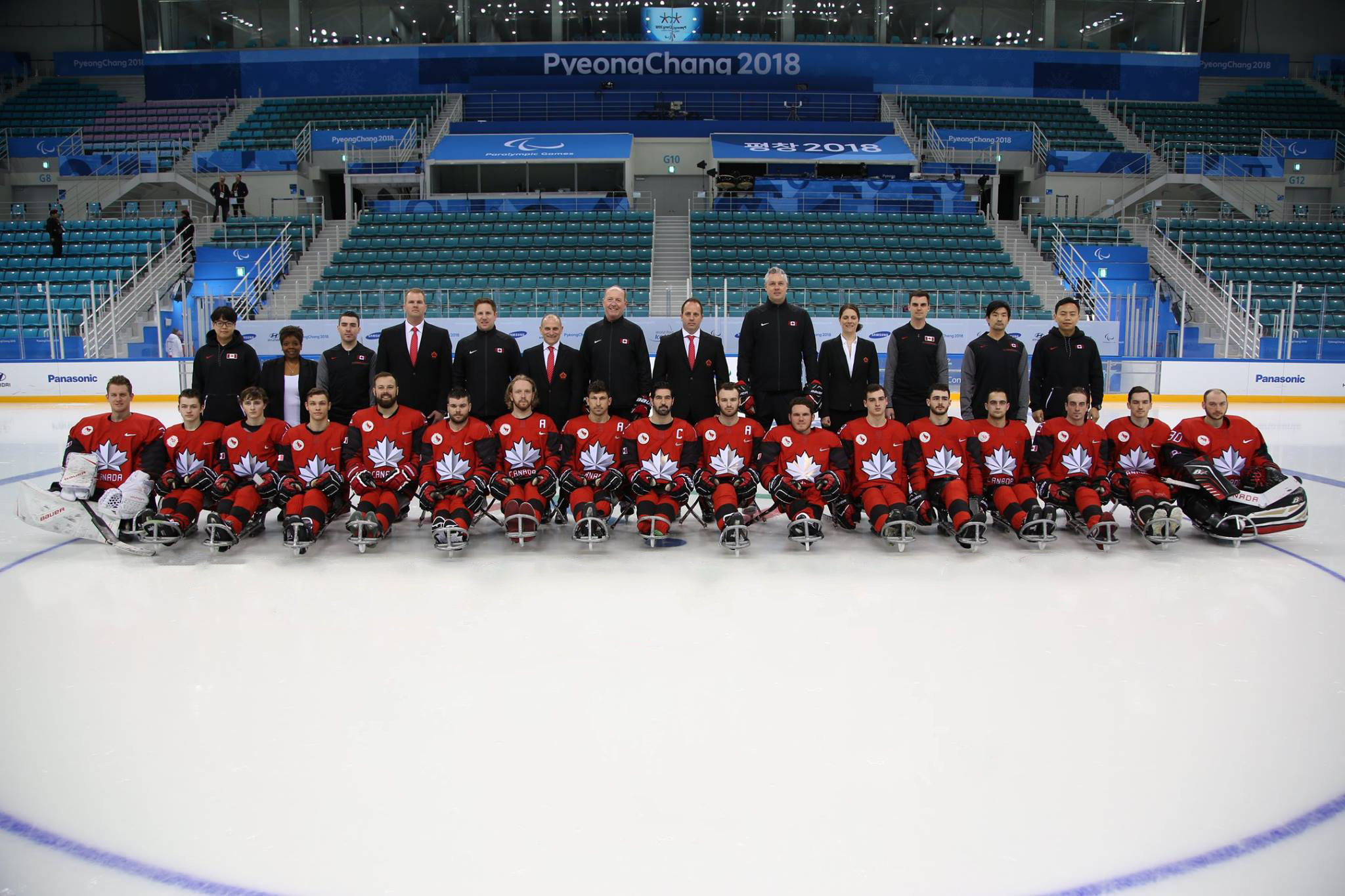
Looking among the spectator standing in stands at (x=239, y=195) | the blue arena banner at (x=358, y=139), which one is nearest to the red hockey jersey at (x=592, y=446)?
the spectator standing in stands at (x=239, y=195)

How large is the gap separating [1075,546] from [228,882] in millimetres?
5099

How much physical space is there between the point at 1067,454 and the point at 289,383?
525 cm

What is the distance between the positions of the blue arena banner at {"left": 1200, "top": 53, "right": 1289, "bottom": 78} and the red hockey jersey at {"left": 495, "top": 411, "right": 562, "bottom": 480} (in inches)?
1154

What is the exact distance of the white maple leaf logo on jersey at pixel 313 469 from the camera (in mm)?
5820

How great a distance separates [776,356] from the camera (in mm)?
6379

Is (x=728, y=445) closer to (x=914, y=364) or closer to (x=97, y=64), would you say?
(x=914, y=364)

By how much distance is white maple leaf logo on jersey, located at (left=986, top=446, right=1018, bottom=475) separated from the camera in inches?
236

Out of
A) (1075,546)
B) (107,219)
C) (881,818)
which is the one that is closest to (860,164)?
(107,219)

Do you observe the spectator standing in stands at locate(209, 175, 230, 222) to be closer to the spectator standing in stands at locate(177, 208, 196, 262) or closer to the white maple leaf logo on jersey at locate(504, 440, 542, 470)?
the spectator standing in stands at locate(177, 208, 196, 262)

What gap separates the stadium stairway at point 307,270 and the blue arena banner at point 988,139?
15104mm

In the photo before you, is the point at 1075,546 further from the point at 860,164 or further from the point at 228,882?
the point at 860,164

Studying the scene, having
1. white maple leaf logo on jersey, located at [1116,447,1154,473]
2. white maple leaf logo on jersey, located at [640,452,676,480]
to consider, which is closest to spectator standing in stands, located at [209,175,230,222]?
white maple leaf logo on jersey, located at [640,452,676,480]

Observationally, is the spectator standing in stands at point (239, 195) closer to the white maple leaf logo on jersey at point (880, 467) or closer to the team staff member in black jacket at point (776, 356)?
the team staff member in black jacket at point (776, 356)

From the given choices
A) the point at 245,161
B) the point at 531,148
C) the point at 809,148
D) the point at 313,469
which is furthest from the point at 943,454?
the point at 245,161
